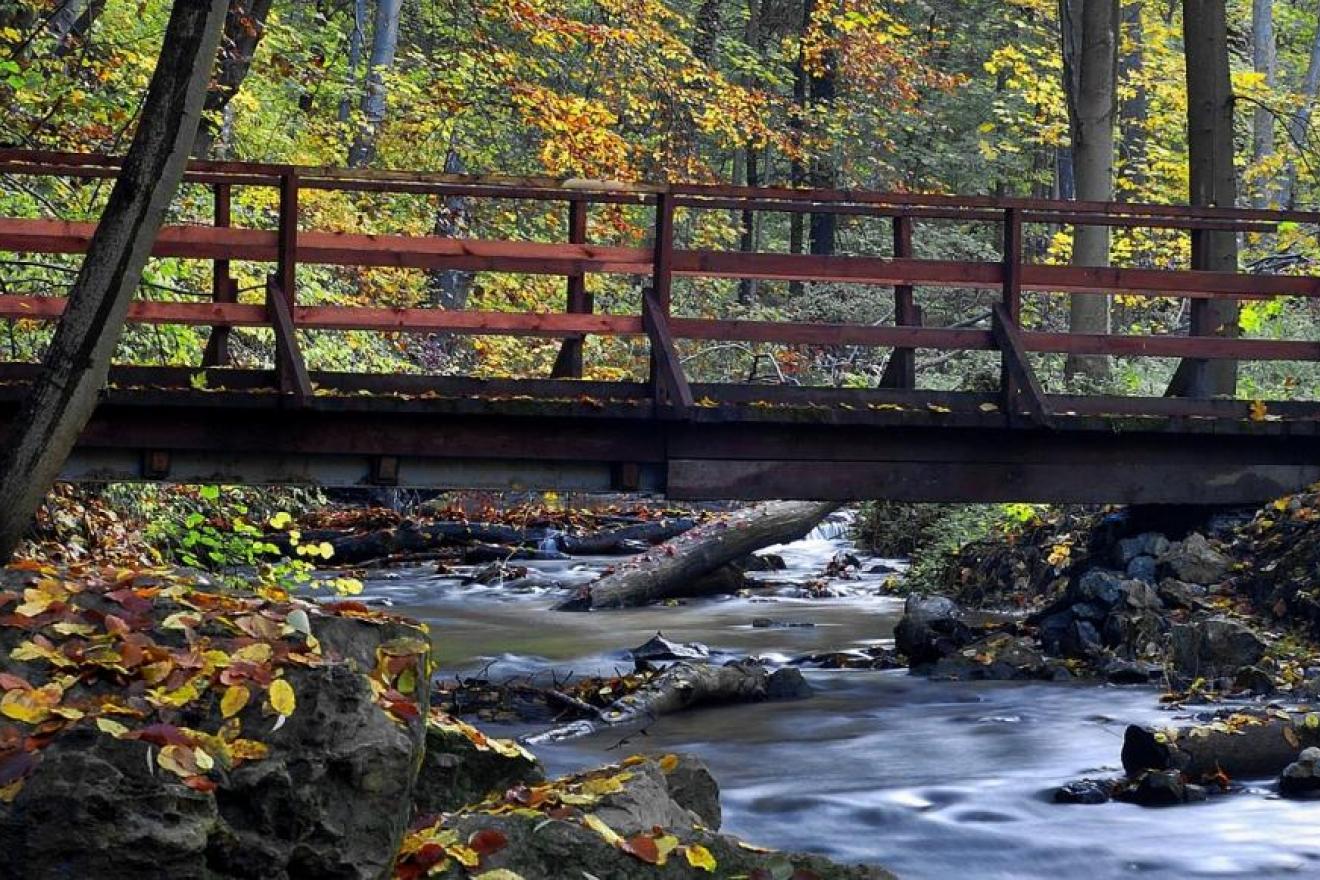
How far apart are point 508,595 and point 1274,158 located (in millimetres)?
11338

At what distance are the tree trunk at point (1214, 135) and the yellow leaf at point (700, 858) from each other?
1062 centimetres

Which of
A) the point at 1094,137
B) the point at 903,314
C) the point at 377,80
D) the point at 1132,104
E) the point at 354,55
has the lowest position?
the point at 903,314

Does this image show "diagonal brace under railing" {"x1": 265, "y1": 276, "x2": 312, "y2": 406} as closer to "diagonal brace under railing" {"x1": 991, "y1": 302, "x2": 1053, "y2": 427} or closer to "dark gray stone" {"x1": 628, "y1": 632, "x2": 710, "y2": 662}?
"dark gray stone" {"x1": 628, "y1": 632, "x2": 710, "y2": 662}

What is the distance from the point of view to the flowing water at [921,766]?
7.71 metres

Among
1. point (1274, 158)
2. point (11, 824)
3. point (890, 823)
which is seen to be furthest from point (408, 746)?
point (1274, 158)

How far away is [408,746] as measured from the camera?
452 cm

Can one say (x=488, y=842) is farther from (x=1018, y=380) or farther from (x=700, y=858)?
(x=1018, y=380)

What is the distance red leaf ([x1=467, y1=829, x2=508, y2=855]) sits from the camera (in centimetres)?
478

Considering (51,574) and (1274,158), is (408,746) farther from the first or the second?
(1274,158)

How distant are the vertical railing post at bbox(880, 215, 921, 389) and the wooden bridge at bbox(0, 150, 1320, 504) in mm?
26

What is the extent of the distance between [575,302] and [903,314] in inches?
91.2

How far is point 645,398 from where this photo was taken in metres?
11.3

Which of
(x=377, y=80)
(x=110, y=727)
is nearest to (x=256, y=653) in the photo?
(x=110, y=727)

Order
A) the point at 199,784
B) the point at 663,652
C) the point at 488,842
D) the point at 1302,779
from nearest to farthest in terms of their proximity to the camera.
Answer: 1. the point at 199,784
2. the point at 488,842
3. the point at 1302,779
4. the point at 663,652
